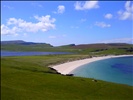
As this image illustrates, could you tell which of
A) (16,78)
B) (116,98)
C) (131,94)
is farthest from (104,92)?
(16,78)

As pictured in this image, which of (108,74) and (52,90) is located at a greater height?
(52,90)

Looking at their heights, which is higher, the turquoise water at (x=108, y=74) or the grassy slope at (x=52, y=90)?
the grassy slope at (x=52, y=90)

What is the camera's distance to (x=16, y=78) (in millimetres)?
45969

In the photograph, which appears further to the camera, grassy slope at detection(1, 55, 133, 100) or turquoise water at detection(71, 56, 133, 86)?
turquoise water at detection(71, 56, 133, 86)

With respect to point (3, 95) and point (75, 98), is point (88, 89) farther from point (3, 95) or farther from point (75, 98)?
point (3, 95)

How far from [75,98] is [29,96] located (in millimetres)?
8689

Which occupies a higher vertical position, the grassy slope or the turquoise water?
the grassy slope

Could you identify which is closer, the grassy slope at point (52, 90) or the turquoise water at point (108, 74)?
the grassy slope at point (52, 90)

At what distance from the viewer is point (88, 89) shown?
4772cm

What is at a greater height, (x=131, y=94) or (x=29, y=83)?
(x=29, y=83)

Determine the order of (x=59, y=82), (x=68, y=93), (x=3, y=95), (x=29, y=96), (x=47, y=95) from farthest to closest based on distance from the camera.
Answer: (x=59, y=82), (x=68, y=93), (x=47, y=95), (x=29, y=96), (x=3, y=95)

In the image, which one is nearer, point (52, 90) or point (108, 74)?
point (52, 90)

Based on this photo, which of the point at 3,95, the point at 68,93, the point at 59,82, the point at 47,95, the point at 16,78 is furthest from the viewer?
the point at 59,82

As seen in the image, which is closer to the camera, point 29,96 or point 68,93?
point 29,96
